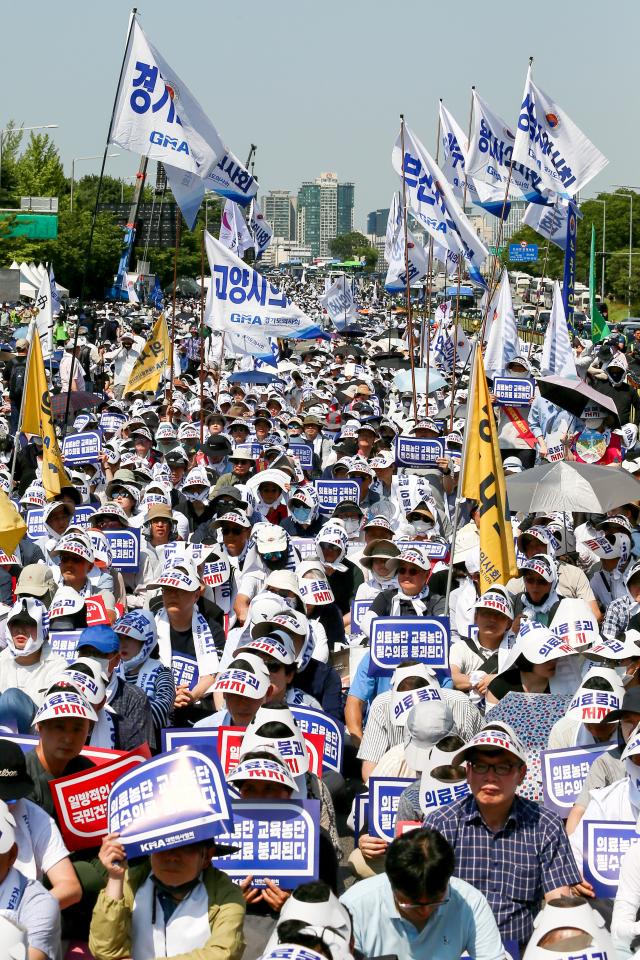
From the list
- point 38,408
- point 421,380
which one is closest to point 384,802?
point 38,408

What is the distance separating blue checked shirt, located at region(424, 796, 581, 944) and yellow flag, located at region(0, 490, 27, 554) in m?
6.37

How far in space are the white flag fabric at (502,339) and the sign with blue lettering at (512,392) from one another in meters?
1.94

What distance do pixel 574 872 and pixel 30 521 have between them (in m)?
8.46

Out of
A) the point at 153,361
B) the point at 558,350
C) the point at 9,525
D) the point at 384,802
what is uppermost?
the point at 558,350

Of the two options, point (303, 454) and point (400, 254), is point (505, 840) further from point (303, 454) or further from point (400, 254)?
point (400, 254)

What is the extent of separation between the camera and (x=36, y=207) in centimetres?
7825

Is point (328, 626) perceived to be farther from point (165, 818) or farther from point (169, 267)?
point (169, 267)

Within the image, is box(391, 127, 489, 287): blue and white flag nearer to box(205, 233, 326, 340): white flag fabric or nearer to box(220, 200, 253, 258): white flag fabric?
box(205, 233, 326, 340): white flag fabric

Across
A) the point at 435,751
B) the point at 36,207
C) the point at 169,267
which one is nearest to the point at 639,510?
the point at 435,751

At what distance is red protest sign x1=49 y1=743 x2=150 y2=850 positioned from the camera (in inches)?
248

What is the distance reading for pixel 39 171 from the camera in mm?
86000

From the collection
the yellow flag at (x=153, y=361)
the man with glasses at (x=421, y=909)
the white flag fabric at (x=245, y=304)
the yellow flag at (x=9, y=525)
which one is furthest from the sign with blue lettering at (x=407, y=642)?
the yellow flag at (x=153, y=361)

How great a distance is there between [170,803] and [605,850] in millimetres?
1785

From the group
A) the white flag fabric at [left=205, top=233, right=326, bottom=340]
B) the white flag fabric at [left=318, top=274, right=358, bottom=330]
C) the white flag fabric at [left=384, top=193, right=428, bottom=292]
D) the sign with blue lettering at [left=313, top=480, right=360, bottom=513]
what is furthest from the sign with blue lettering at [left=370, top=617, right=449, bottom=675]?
the white flag fabric at [left=318, top=274, right=358, bottom=330]
